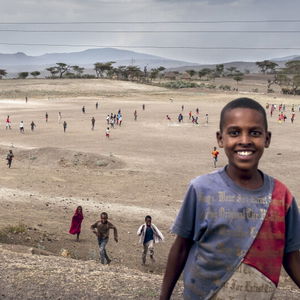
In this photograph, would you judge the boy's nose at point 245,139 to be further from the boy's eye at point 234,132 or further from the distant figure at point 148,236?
the distant figure at point 148,236

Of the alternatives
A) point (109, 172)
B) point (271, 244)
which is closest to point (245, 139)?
point (271, 244)

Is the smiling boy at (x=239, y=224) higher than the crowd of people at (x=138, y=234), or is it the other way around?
the smiling boy at (x=239, y=224)

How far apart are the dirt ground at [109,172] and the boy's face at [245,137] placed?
7.25 meters

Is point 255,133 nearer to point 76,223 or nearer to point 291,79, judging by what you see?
point 76,223

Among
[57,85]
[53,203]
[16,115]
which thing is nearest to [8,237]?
[53,203]

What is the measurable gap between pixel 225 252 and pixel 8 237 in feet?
30.6

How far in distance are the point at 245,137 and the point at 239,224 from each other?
0.45 metres

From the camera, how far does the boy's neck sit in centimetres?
230

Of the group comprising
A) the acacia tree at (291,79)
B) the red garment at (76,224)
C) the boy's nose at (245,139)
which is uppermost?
the acacia tree at (291,79)

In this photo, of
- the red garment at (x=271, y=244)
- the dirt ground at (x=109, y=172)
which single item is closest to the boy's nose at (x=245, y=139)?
the red garment at (x=271, y=244)

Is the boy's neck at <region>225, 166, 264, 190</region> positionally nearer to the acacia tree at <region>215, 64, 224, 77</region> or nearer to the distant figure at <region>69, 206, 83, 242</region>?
the distant figure at <region>69, 206, 83, 242</region>

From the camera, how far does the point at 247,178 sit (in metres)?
2.32

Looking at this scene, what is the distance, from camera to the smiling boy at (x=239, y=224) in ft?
7.26

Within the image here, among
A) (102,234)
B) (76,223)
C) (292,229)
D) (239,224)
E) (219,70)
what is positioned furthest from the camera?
(219,70)
